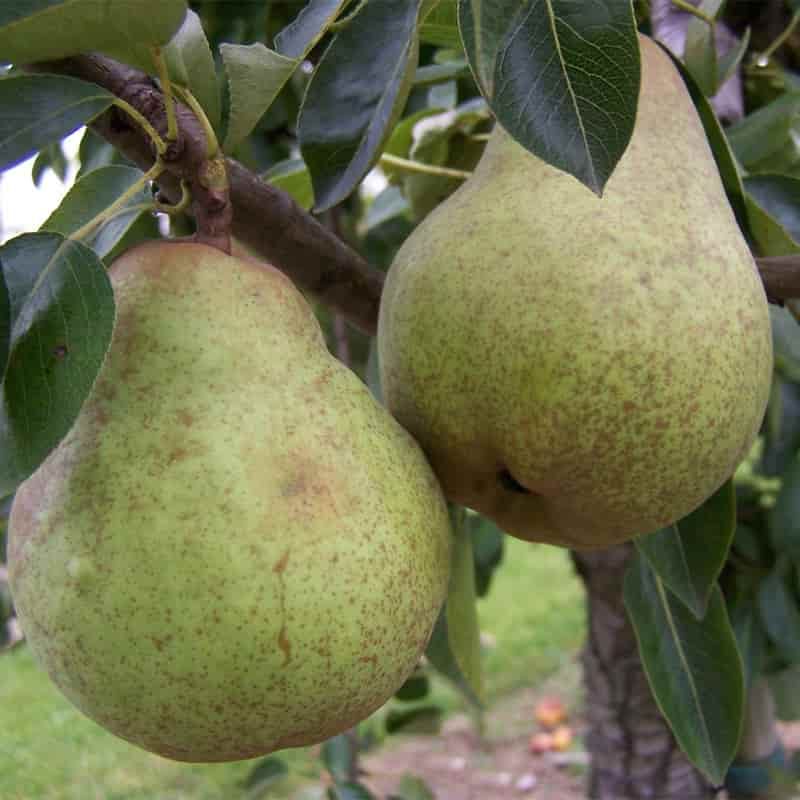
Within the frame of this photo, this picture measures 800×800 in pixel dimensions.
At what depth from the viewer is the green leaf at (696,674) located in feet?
3.49

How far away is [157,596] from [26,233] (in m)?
0.25

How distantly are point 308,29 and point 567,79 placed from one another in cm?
22

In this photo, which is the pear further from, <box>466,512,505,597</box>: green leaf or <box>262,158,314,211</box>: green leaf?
<box>466,512,505,597</box>: green leaf

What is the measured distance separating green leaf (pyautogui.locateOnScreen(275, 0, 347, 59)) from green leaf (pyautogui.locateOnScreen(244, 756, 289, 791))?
1320 millimetres

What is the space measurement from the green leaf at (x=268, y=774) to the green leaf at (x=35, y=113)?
133 centimetres

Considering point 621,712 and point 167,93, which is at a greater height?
point 167,93

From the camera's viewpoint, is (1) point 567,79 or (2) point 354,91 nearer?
(1) point 567,79

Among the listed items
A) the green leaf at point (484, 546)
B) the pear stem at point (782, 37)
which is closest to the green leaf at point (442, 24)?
the pear stem at point (782, 37)

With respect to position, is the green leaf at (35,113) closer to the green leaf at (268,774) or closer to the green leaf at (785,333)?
the green leaf at (785,333)

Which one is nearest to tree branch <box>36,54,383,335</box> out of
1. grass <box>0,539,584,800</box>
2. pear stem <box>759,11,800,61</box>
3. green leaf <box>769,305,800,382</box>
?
green leaf <box>769,305,800,382</box>

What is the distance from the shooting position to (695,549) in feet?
3.22

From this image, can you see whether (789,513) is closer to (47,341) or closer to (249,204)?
(249,204)

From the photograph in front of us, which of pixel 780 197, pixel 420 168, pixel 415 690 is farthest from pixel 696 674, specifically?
pixel 415 690

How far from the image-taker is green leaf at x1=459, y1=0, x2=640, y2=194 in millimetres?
605
